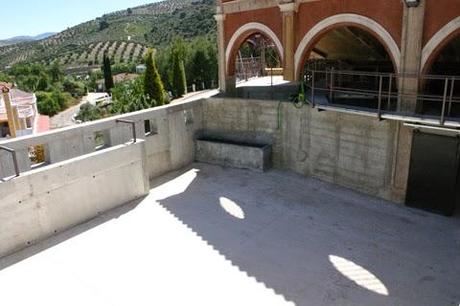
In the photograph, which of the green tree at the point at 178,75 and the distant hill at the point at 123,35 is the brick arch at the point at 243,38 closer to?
the green tree at the point at 178,75

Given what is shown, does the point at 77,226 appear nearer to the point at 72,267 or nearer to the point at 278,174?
the point at 72,267

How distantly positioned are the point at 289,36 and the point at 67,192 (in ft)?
27.8

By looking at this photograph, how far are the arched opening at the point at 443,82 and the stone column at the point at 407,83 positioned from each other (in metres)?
0.29

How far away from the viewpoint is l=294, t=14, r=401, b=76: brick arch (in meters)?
10.3

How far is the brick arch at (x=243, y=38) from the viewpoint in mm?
13541

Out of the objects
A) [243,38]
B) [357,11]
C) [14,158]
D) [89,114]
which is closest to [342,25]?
[357,11]

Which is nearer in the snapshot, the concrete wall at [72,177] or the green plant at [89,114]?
the concrete wall at [72,177]

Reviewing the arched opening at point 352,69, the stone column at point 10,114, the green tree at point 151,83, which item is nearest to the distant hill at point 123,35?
the green tree at point 151,83

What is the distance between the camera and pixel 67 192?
31.9 ft

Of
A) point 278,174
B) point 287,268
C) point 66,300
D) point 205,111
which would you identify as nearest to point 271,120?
point 278,174

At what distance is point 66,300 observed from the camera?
7.19m

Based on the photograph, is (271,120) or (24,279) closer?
(24,279)

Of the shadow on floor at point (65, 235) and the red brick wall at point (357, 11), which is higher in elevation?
the red brick wall at point (357, 11)

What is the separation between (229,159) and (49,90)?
68633 millimetres
